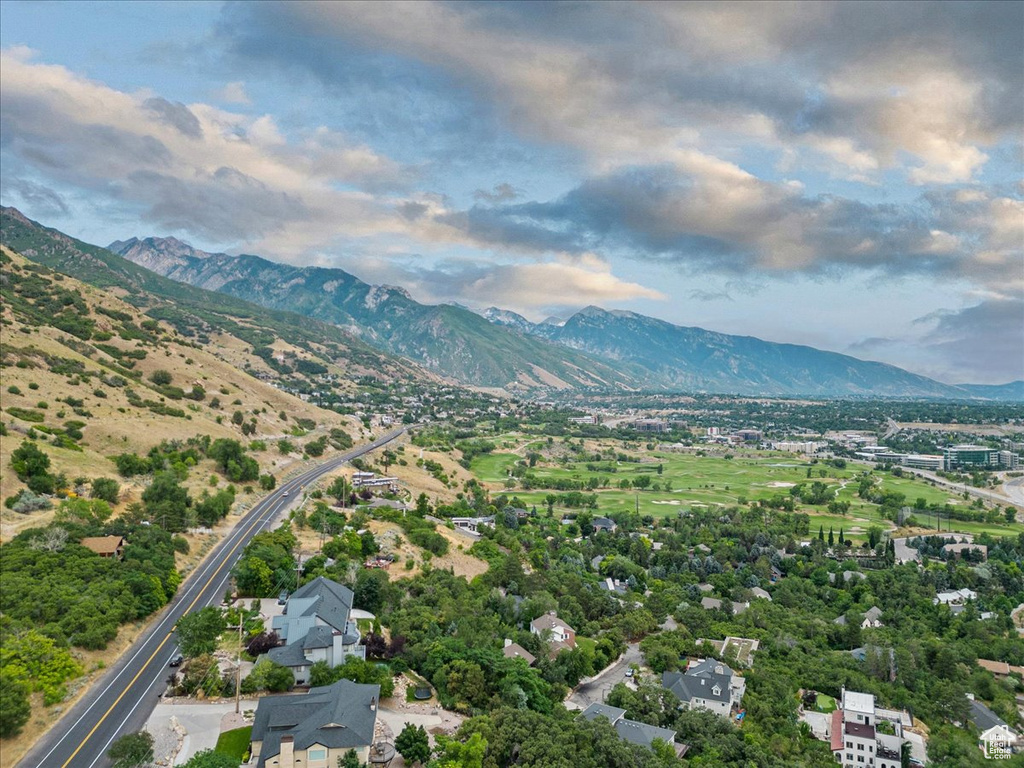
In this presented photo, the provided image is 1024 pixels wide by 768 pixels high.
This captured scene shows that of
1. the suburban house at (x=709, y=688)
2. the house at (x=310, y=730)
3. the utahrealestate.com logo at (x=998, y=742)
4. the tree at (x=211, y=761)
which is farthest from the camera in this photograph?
the suburban house at (x=709, y=688)

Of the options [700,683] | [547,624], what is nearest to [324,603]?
[547,624]

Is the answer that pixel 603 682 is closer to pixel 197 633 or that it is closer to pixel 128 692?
pixel 197 633

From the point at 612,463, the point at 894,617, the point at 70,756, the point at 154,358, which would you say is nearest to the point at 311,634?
the point at 70,756

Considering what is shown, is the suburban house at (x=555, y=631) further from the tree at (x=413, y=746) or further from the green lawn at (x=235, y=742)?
the green lawn at (x=235, y=742)

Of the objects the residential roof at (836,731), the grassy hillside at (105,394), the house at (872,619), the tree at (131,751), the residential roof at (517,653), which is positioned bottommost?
the residential roof at (836,731)

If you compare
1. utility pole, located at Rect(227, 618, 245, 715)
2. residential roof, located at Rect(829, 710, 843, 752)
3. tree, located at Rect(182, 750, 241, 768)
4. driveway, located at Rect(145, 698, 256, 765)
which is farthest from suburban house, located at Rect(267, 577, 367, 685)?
residential roof, located at Rect(829, 710, 843, 752)

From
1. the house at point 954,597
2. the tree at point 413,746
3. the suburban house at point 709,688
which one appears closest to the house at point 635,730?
the suburban house at point 709,688
